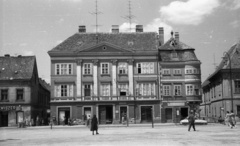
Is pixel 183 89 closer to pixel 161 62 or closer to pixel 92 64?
pixel 161 62

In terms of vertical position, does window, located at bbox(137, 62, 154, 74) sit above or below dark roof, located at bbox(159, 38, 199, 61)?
below

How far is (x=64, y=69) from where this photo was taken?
51719 millimetres

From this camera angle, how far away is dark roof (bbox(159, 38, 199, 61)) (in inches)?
2061

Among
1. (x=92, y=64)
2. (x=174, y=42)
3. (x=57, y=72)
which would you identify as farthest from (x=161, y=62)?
(x=57, y=72)

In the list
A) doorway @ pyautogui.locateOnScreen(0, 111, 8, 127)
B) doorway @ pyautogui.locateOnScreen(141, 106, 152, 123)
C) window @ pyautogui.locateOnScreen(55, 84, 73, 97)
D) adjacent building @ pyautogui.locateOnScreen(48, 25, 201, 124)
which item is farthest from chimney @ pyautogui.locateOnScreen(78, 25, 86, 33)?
doorway @ pyautogui.locateOnScreen(0, 111, 8, 127)

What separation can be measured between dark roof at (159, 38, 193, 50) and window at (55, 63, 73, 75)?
14.4m

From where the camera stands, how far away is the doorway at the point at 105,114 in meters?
51.5

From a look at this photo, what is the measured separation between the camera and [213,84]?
58.1 m

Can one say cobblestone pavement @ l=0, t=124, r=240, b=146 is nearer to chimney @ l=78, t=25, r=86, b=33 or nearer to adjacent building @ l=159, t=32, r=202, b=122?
adjacent building @ l=159, t=32, r=202, b=122

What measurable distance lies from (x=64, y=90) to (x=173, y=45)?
18.4 m

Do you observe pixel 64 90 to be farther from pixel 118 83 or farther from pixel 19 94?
pixel 118 83

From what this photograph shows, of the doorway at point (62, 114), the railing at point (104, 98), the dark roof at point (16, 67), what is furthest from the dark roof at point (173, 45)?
the dark roof at point (16, 67)

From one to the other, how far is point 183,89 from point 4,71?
27788mm

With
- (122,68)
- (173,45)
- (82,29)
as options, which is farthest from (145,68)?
(82,29)
